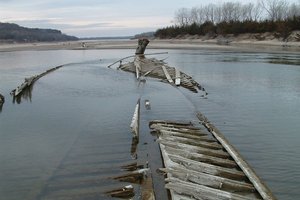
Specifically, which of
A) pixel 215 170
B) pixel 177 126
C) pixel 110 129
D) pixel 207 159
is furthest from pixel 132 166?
pixel 110 129

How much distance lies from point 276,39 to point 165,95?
5948 cm

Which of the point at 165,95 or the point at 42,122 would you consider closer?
the point at 42,122

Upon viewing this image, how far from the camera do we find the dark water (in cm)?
967

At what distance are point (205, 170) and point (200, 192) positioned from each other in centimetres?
156

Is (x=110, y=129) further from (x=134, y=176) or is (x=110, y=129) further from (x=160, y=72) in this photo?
(x=160, y=72)

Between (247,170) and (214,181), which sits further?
(247,170)

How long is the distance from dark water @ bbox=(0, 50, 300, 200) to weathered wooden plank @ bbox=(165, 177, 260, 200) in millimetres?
815

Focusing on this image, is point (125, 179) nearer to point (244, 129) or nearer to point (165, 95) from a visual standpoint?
point (244, 129)

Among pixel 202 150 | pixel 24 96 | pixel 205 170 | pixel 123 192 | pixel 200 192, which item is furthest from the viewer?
pixel 24 96

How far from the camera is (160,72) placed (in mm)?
31406

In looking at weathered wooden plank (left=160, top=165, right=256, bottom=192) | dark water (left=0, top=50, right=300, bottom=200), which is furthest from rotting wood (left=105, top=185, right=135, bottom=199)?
weathered wooden plank (left=160, top=165, right=256, bottom=192)

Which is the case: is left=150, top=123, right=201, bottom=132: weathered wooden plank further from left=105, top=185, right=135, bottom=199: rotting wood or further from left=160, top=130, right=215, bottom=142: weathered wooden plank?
left=105, top=185, right=135, bottom=199: rotting wood

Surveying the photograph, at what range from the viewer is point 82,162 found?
36.3ft

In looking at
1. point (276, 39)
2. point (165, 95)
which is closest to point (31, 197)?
point (165, 95)
